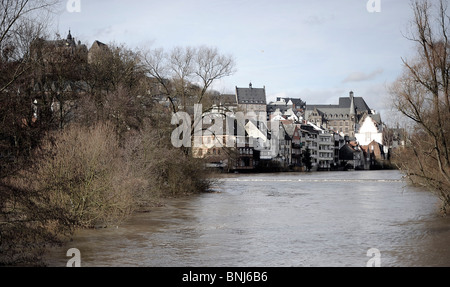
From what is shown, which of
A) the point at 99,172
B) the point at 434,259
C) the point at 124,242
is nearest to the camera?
the point at 434,259

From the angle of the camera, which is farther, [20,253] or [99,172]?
[99,172]

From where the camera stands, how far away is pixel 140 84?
168 feet

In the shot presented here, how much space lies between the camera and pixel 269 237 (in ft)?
72.3

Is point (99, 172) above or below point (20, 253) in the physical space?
above

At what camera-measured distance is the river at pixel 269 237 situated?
17.4 metres

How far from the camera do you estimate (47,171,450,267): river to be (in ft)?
57.1

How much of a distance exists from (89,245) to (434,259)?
1136 centimetres

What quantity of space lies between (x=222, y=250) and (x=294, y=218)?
35.2ft

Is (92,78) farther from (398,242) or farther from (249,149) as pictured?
(249,149)

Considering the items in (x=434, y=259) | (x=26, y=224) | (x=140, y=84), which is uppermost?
(x=140, y=84)

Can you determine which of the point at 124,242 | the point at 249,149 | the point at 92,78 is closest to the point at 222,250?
the point at 124,242

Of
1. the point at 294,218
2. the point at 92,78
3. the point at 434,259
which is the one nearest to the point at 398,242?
the point at 434,259
